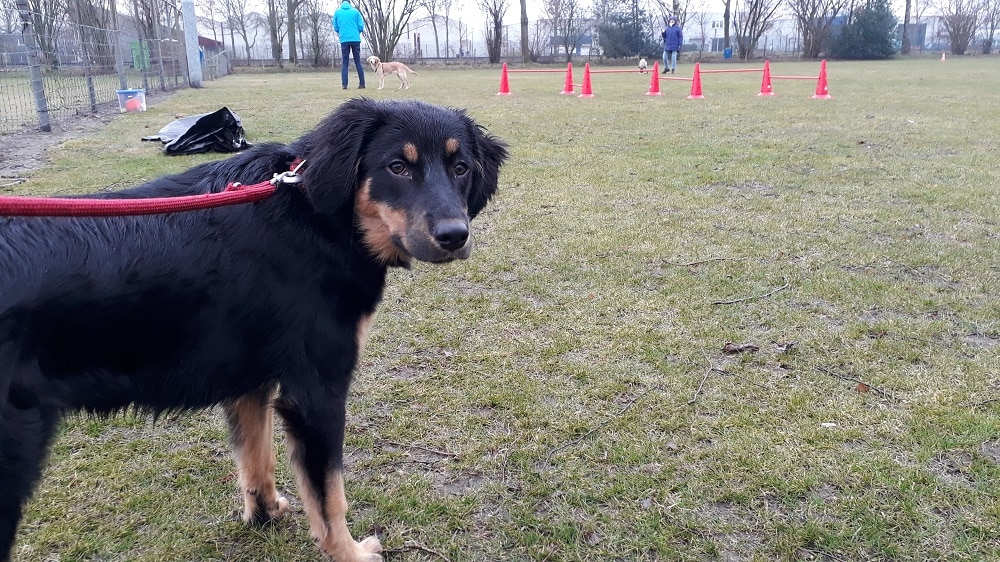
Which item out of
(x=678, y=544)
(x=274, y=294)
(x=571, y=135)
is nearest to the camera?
(x=274, y=294)

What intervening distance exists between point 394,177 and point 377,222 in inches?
7.6

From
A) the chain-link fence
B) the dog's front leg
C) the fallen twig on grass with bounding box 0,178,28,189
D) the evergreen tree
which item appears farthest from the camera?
the evergreen tree

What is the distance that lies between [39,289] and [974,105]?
18.5 m

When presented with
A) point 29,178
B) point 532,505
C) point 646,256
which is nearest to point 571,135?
point 646,256

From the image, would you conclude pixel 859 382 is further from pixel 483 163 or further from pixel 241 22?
pixel 241 22

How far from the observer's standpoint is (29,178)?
808cm

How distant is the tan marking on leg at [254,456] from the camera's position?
2670 mm

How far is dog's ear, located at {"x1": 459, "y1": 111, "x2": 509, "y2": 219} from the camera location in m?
2.93

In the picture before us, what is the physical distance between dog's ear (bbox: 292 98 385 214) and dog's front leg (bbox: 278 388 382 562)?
0.71 meters

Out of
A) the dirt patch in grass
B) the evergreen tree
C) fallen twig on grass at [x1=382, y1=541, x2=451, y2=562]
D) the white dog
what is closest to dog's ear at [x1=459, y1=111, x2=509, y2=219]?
fallen twig on grass at [x1=382, y1=541, x2=451, y2=562]

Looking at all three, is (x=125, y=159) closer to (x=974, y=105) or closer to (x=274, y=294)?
(x=274, y=294)

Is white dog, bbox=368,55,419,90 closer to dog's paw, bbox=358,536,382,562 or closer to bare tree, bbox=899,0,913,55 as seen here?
dog's paw, bbox=358,536,382,562

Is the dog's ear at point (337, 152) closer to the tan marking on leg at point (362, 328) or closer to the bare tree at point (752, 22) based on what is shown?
the tan marking on leg at point (362, 328)

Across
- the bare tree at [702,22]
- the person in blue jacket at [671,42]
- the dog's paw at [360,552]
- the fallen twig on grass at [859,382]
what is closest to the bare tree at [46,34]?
the dog's paw at [360,552]
